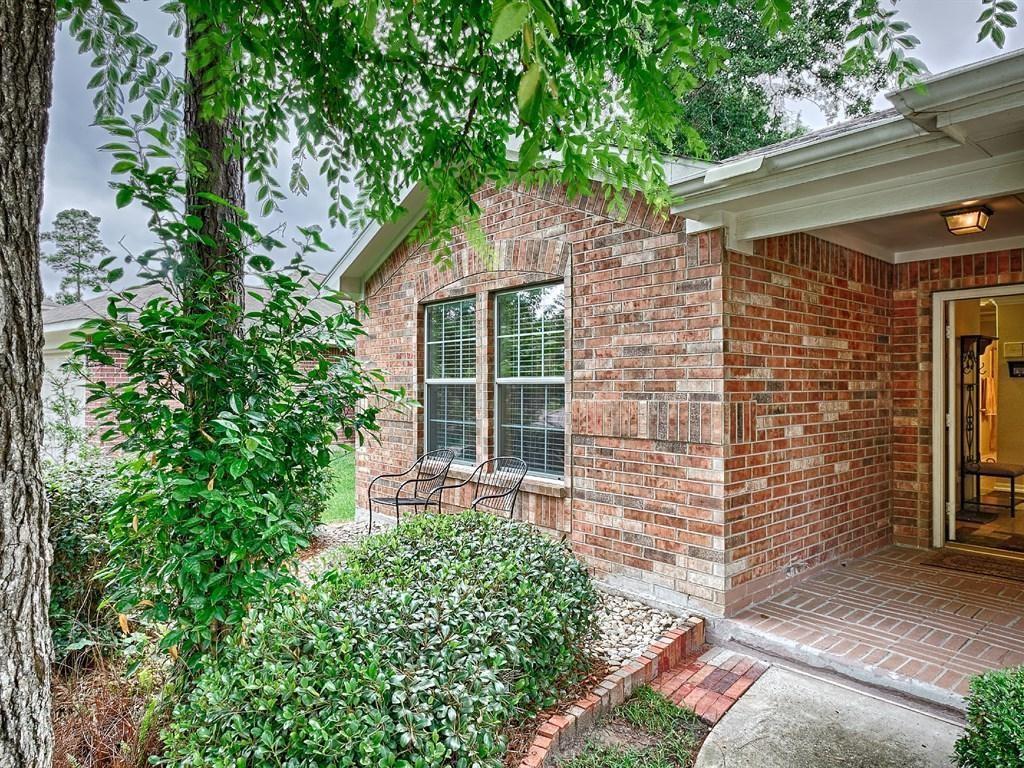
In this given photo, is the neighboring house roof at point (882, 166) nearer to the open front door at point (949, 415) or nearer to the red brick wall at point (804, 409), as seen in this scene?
the red brick wall at point (804, 409)

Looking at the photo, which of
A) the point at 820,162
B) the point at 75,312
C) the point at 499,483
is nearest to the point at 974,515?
the point at 499,483

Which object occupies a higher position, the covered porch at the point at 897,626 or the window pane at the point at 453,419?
the window pane at the point at 453,419

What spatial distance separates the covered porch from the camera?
3.28 m

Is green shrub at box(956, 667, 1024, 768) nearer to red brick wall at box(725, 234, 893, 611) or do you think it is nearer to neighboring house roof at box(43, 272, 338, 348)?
red brick wall at box(725, 234, 893, 611)

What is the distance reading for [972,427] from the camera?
23.5 ft

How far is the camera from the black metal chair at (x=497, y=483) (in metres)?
5.31

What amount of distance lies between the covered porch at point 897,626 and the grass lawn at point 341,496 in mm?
4356

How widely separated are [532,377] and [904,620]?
10.7 ft

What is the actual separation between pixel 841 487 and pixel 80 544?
5.54 metres

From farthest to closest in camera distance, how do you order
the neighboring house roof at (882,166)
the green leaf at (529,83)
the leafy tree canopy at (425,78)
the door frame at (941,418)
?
the door frame at (941,418)
the neighboring house roof at (882,166)
the leafy tree canopy at (425,78)
the green leaf at (529,83)

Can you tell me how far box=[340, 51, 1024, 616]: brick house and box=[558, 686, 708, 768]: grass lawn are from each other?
3.65 ft

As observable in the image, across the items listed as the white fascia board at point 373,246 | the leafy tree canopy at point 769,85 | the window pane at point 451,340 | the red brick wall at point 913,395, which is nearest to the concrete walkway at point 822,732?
the red brick wall at point 913,395

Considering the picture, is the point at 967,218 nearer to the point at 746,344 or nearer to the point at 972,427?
the point at 746,344

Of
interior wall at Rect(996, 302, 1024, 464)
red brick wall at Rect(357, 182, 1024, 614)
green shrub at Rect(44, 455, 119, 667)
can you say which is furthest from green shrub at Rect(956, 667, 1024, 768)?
interior wall at Rect(996, 302, 1024, 464)
